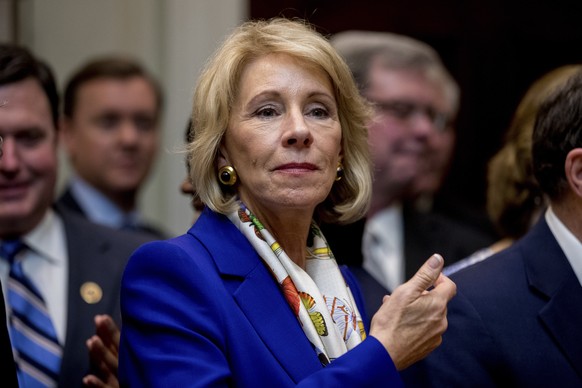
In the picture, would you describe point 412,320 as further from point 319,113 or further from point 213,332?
point 319,113

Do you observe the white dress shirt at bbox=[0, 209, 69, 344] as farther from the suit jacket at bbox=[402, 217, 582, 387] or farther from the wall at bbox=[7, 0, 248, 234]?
the wall at bbox=[7, 0, 248, 234]

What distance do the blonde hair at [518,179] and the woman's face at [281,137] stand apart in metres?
1.19

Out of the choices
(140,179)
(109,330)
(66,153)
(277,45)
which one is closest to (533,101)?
(277,45)

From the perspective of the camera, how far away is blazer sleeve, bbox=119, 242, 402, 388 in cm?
260

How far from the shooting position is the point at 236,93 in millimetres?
2957

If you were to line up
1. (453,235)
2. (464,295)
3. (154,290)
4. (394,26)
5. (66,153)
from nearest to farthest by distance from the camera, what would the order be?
1. (154,290)
2. (464,295)
3. (453,235)
4. (66,153)
5. (394,26)

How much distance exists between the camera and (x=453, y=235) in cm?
511

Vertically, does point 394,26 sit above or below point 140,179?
above

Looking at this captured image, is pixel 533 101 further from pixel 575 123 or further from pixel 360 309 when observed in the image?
pixel 360 309

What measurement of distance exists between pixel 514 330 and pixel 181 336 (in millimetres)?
981

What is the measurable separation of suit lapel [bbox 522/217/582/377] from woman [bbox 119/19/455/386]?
1.57ft

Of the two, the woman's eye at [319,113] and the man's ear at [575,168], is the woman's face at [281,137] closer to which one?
the woman's eye at [319,113]

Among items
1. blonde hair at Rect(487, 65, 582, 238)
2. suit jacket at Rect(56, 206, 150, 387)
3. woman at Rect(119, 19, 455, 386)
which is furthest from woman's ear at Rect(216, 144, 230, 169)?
blonde hair at Rect(487, 65, 582, 238)

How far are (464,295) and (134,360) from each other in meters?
0.97
